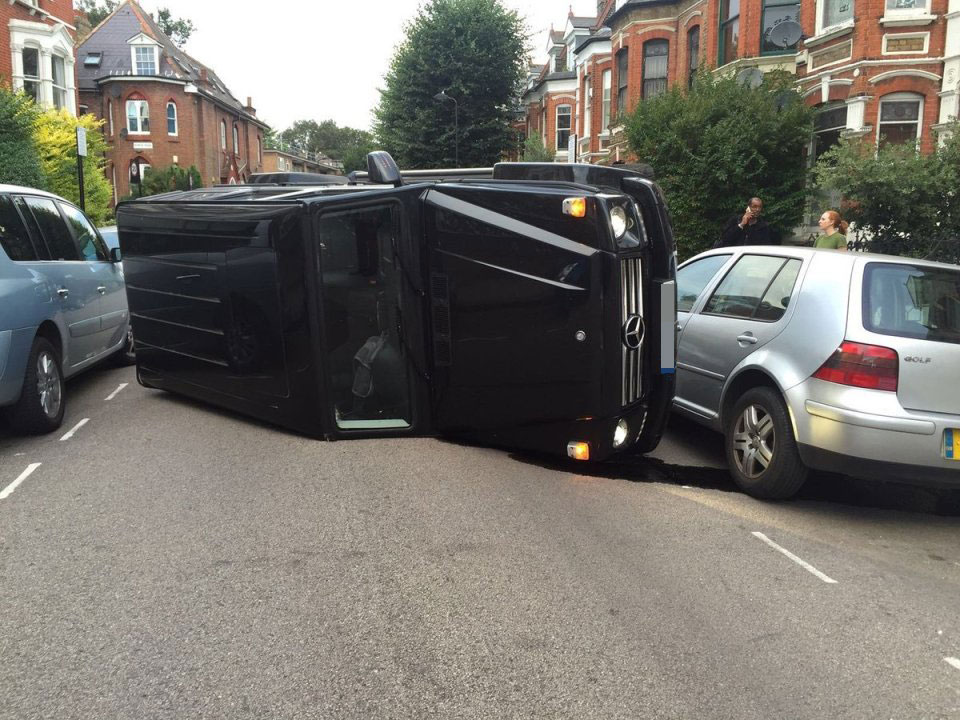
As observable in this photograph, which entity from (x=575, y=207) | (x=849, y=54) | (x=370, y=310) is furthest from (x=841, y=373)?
(x=849, y=54)

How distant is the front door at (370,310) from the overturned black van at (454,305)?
0.03 ft

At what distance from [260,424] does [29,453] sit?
1741mm

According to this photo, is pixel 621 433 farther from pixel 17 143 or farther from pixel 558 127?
pixel 558 127

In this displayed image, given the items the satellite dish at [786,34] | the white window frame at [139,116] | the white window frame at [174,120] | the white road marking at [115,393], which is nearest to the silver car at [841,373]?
the white road marking at [115,393]

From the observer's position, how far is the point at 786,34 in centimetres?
1823

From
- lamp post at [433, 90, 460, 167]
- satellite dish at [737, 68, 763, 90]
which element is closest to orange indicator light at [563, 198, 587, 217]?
satellite dish at [737, 68, 763, 90]

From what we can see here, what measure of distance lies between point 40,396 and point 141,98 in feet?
152

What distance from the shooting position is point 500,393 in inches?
228

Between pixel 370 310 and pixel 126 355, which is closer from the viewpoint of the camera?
pixel 370 310

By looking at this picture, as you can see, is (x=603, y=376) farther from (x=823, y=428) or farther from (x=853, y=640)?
(x=853, y=640)

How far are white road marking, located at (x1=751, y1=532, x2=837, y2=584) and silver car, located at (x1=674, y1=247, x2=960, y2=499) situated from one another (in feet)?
2.02

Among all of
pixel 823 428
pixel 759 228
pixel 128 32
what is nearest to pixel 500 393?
pixel 823 428

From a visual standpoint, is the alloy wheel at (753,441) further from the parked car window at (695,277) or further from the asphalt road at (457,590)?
the parked car window at (695,277)

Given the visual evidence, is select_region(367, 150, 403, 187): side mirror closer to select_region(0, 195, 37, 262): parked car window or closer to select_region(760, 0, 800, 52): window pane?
select_region(0, 195, 37, 262): parked car window
